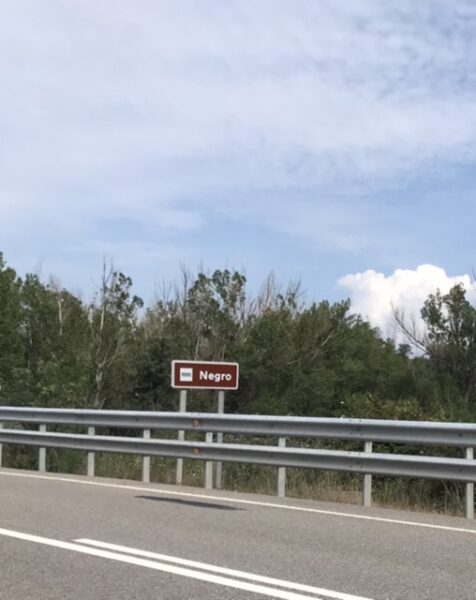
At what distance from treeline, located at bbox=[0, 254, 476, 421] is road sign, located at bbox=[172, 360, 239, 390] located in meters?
25.3

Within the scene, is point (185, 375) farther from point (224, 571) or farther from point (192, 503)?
point (224, 571)

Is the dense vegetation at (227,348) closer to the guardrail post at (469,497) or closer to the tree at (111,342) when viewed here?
the tree at (111,342)

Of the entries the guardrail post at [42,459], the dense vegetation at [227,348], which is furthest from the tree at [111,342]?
the guardrail post at [42,459]

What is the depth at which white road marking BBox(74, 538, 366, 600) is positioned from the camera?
17.8 ft

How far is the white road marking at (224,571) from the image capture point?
5422mm

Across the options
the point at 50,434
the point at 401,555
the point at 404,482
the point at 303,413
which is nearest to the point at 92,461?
the point at 50,434

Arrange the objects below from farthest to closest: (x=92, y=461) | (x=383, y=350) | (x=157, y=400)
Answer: (x=383, y=350), (x=157, y=400), (x=92, y=461)

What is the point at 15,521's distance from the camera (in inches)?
316

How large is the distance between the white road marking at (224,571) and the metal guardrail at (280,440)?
144 inches

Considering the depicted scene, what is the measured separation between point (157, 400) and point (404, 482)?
127 ft

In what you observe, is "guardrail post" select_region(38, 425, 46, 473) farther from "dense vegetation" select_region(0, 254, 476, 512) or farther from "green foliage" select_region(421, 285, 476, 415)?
"green foliage" select_region(421, 285, 476, 415)

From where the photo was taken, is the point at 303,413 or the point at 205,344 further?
the point at 205,344

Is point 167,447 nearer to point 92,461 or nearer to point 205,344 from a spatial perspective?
point 92,461

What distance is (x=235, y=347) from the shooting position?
53.5 m
